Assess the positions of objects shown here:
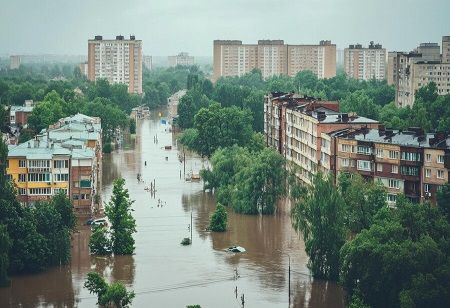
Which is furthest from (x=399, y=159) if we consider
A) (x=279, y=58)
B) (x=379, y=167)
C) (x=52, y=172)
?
(x=279, y=58)

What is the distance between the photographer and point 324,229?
1265 inches

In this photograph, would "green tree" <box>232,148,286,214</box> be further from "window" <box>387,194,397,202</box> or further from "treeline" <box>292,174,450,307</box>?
"treeline" <box>292,174,450,307</box>

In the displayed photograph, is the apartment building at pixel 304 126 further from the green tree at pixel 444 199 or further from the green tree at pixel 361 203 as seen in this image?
the green tree at pixel 444 199

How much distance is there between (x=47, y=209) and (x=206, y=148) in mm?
25462

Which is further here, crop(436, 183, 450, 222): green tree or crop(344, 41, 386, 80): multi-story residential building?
crop(344, 41, 386, 80): multi-story residential building

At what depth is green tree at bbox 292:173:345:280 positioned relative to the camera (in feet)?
105

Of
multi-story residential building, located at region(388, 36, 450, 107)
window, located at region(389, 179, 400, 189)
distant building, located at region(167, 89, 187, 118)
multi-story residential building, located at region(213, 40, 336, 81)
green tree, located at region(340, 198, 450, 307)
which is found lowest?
green tree, located at region(340, 198, 450, 307)

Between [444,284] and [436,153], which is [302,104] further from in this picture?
[444,284]

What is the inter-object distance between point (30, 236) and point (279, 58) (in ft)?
366

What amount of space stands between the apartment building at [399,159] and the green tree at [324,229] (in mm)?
5985

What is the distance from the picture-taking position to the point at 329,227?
3212 centimetres

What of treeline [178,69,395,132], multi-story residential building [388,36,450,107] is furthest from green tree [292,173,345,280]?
multi-story residential building [388,36,450,107]

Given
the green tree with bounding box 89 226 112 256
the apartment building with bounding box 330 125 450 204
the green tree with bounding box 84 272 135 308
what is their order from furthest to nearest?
the apartment building with bounding box 330 125 450 204, the green tree with bounding box 89 226 112 256, the green tree with bounding box 84 272 135 308

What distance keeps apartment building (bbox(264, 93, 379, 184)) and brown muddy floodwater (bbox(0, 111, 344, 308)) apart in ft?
13.1
